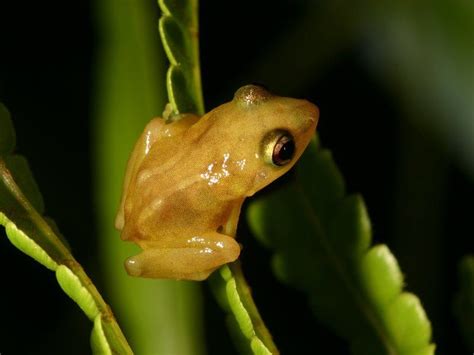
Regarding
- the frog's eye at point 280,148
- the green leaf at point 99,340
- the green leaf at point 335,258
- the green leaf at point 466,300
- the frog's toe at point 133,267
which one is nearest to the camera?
the green leaf at point 99,340

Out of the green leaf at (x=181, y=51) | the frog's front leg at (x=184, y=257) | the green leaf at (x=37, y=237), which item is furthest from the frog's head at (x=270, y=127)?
the green leaf at (x=37, y=237)

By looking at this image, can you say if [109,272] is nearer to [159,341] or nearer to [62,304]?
[62,304]

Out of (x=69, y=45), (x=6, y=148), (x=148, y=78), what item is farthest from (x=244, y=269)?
(x=6, y=148)

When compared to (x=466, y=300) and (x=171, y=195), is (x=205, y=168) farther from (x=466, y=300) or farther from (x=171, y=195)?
(x=466, y=300)

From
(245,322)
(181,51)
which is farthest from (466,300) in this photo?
(181,51)

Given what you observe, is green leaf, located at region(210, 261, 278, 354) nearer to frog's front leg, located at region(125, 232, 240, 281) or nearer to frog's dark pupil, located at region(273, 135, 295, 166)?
frog's front leg, located at region(125, 232, 240, 281)

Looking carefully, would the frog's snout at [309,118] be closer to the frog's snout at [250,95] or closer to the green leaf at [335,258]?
the frog's snout at [250,95]
